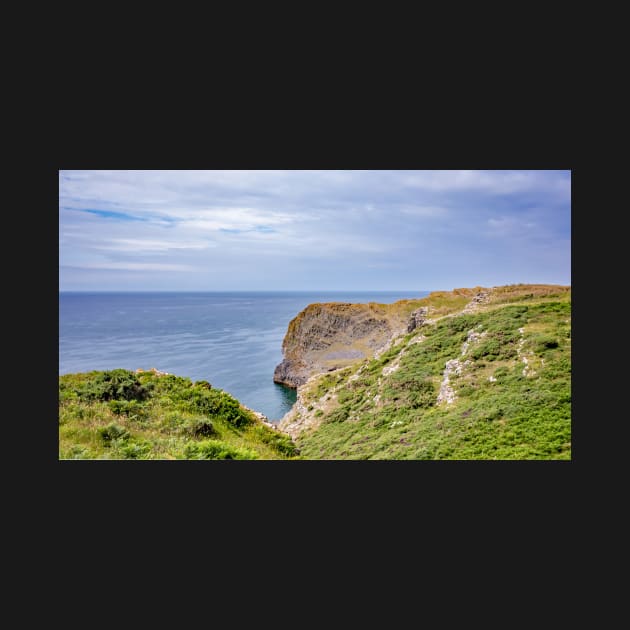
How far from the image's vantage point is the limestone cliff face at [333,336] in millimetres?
36312

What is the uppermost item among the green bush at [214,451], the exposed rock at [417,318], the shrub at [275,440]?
the exposed rock at [417,318]

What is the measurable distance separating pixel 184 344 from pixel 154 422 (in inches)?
1302

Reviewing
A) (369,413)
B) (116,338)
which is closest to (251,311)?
(116,338)

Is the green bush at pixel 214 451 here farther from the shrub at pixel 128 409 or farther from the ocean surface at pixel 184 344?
the ocean surface at pixel 184 344

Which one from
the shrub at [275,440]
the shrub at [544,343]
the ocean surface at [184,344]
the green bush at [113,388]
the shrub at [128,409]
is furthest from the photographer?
the ocean surface at [184,344]

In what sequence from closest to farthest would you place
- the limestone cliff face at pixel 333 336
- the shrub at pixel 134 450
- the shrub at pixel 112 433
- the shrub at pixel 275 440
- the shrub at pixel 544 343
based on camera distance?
1. the shrub at pixel 134 450
2. the shrub at pixel 112 433
3. the shrub at pixel 275 440
4. the shrub at pixel 544 343
5. the limestone cliff face at pixel 333 336

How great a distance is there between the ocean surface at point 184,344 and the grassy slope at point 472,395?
3047 mm

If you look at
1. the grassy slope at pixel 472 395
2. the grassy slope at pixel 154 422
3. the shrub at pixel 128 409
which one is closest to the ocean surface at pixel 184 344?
the grassy slope at pixel 472 395

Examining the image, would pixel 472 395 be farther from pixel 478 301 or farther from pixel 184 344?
pixel 184 344

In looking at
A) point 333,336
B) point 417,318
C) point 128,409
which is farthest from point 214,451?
point 333,336

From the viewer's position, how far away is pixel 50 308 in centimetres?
693

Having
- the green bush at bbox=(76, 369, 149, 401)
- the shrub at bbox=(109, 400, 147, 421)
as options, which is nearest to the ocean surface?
the green bush at bbox=(76, 369, 149, 401)

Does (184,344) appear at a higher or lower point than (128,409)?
higher

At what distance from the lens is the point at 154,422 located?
754cm
